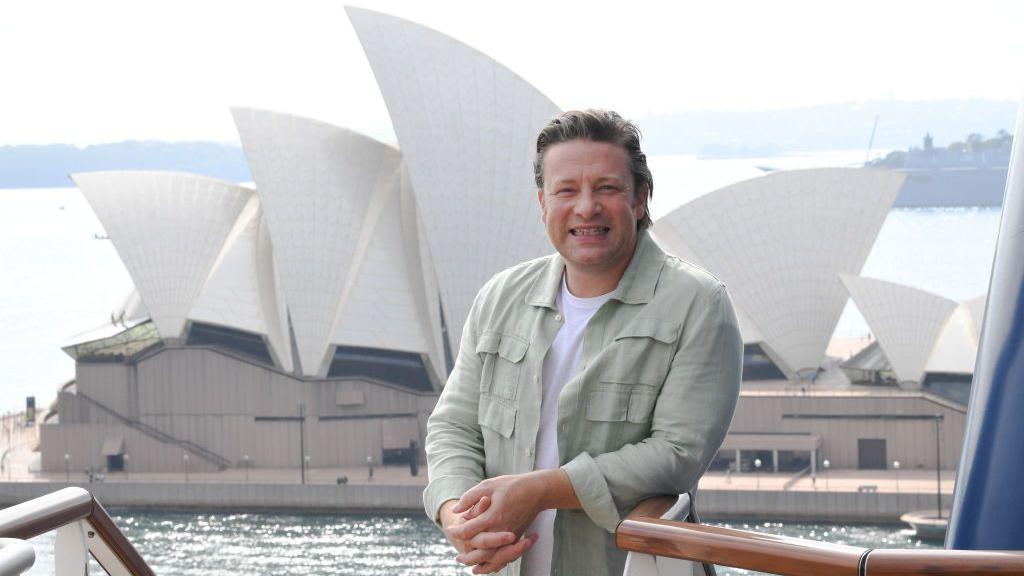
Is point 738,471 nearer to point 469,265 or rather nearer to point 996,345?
point 469,265

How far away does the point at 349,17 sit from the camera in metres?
25.2

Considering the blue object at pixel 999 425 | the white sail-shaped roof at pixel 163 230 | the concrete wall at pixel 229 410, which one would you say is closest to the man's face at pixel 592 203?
the blue object at pixel 999 425

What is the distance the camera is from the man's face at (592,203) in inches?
97.9

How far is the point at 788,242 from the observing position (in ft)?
89.7

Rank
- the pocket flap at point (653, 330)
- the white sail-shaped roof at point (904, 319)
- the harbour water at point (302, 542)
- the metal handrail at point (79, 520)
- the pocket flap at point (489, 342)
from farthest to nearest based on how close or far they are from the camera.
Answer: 1. the white sail-shaped roof at point (904, 319)
2. the harbour water at point (302, 542)
3. the pocket flap at point (489, 342)
4. the pocket flap at point (653, 330)
5. the metal handrail at point (79, 520)

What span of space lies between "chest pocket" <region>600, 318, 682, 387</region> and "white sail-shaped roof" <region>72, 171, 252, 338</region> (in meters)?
24.9

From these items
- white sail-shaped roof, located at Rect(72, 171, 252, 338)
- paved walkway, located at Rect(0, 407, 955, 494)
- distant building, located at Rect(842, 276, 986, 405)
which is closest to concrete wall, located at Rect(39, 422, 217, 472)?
paved walkway, located at Rect(0, 407, 955, 494)

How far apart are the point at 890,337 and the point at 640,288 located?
24.1 metres

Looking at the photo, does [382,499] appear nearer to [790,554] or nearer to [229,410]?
[229,410]

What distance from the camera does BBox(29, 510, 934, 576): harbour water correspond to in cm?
1991

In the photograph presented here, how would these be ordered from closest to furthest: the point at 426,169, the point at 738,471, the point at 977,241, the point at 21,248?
the point at 738,471, the point at 426,169, the point at 977,241, the point at 21,248

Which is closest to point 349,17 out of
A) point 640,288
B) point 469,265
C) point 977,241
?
point 469,265

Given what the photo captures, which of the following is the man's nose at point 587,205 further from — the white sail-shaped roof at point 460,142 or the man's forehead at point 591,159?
the white sail-shaped roof at point 460,142

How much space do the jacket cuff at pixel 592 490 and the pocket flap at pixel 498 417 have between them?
0.70 feet
